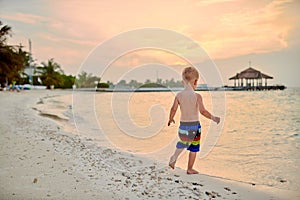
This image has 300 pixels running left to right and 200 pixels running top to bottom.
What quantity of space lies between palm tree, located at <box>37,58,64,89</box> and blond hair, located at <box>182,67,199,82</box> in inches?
1683

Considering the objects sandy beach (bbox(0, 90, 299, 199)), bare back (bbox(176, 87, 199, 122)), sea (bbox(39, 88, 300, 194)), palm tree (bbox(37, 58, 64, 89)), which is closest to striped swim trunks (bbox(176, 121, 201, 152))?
bare back (bbox(176, 87, 199, 122))

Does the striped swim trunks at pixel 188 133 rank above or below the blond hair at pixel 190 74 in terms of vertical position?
below

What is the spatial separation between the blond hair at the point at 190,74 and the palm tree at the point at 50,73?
4275 cm

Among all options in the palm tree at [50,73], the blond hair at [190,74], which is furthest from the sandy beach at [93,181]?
the palm tree at [50,73]

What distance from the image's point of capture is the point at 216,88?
7.07 feet

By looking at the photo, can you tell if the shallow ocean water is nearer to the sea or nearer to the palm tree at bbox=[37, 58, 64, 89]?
the sea

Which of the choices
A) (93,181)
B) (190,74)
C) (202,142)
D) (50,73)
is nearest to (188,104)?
(190,74)

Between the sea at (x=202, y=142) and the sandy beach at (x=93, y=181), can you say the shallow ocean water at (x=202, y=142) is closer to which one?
the sea at (x=202, y=142)

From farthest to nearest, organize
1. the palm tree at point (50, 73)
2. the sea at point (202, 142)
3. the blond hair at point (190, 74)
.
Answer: the palm tree at point (50, 73) < the sea at point (202, 142) < the blond hair at point (190, 74)

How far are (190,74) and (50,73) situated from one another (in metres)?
43.9

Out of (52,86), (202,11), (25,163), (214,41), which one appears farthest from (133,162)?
(52,86)

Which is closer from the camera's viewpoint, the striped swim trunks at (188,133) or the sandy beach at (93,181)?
the striped swim trunks at (188,133)

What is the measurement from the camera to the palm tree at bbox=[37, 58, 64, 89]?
42.5 meters

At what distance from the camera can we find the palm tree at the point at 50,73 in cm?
4253
